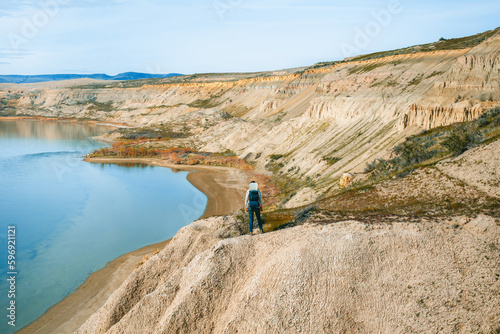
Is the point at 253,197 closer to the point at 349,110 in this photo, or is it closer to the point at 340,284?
the point at 340,284

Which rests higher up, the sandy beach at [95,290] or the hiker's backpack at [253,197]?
the hiker's backpack at [253,197]

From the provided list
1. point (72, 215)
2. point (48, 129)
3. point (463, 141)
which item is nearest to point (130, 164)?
point (72, 215)

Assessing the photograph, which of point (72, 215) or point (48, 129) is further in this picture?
point (48, 129)

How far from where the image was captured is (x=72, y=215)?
30469 mm

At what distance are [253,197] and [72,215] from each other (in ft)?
77.7

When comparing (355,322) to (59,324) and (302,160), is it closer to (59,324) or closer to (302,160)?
(59,324)

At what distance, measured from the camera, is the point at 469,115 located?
25.1 metres

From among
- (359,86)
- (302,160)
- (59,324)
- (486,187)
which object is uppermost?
(359,86)

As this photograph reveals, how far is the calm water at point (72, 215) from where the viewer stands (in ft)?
65.7

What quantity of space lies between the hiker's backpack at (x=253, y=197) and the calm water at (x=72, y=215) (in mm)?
12115

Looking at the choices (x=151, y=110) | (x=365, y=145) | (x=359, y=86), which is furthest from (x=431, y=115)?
(x=151, y=110)

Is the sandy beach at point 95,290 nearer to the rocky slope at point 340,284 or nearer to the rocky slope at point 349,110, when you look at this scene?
the rocky slope at point 340,284

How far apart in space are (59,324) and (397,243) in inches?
563

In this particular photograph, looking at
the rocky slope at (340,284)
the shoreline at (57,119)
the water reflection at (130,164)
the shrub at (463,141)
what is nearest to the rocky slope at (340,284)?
the rocky slope at (340,284)
